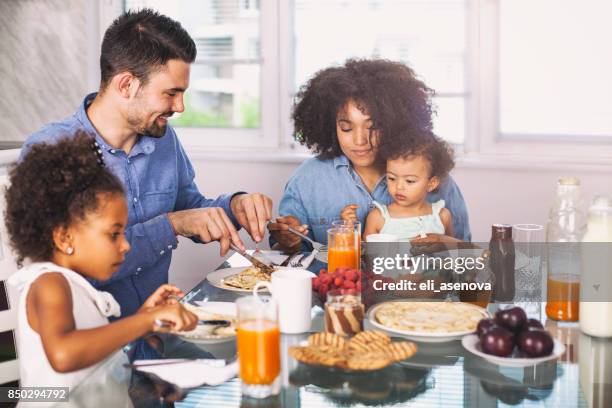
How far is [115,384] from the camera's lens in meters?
1.26

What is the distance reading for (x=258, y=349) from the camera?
48.1 inches

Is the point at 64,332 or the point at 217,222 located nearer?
the point at 64,332

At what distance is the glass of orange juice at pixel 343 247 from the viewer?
182 centimetres

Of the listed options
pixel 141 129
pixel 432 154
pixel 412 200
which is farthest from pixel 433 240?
pixel 141 129

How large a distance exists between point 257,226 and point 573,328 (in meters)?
0.92

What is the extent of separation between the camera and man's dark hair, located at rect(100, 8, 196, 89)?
6.84 feet

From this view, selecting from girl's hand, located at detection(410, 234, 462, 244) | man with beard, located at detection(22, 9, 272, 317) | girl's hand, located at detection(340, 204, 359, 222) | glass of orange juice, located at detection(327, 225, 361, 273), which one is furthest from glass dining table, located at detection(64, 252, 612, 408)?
girl's hand, located at detection(340, 204, 359, 222)

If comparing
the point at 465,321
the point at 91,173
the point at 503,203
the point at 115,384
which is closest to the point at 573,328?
the point at 465,321

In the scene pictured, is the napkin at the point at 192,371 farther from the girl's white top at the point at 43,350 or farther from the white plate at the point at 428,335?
the white plate at the point at 428,335

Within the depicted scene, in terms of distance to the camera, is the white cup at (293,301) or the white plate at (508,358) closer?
the white plate at (508,358)

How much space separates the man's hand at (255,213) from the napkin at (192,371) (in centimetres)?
81

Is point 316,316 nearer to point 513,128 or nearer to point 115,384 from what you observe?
point 115,384

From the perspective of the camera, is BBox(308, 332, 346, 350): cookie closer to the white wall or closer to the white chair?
the white chair

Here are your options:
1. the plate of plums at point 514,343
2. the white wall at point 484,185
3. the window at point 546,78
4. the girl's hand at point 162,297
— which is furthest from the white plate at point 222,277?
the window at point 546,78
